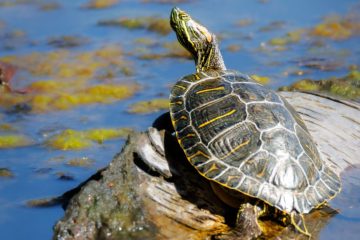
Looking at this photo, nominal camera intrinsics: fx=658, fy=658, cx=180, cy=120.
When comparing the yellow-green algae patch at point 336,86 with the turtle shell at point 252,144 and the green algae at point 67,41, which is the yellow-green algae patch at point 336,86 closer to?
the turtle shell at point 252,144

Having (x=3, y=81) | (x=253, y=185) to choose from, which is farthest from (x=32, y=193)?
(x=3, y=81)

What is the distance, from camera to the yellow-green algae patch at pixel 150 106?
675 cm

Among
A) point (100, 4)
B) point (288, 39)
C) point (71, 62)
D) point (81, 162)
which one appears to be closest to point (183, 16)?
point (81, 162)

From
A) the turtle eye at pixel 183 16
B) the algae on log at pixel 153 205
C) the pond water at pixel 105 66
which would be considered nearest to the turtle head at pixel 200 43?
the turtle eye at pixel 183 16

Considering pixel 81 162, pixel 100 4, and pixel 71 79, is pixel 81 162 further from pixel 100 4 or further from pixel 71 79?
pixel 100 4

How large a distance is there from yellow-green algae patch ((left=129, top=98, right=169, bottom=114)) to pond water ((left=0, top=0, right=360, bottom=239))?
0.06m

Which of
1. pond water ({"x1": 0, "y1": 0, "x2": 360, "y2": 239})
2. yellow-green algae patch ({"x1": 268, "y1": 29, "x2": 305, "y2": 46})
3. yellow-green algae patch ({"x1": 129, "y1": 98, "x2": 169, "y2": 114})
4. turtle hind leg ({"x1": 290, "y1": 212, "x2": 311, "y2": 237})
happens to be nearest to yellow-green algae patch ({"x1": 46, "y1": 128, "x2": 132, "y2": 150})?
pond water ({"x1": 0, "y1": 0, "x2": 360, "y2": 239})

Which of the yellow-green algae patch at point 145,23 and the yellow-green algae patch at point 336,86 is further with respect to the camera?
the yellow-green algae patch at point 145,23

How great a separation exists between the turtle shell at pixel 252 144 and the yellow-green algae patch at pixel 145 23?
492cm

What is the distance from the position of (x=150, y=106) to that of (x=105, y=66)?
4.52 ft

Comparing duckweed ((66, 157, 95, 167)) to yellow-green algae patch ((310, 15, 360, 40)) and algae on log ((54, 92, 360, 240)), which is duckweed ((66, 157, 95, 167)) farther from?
yellow-green algae patch ((310, 15, 360, 40))

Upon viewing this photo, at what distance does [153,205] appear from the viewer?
12.4 feet

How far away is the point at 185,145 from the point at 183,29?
1479 mm

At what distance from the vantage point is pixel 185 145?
396 cm
